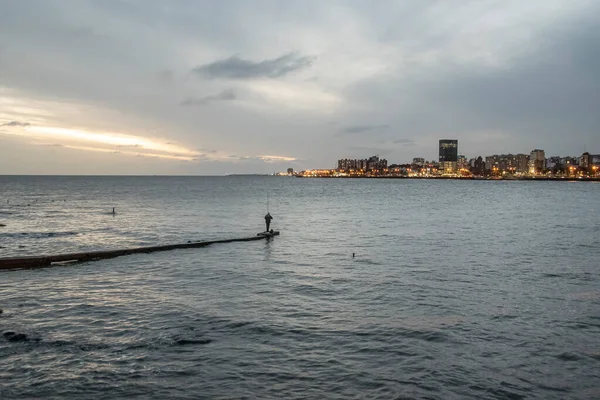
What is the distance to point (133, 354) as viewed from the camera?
15766 mm

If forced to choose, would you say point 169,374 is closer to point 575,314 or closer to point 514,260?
point 575,314

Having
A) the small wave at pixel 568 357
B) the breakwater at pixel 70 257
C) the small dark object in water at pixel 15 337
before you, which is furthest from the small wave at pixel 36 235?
the small wave at pixel 568 357

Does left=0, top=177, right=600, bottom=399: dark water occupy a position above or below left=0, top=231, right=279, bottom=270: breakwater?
below

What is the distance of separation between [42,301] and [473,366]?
1956 centimetres

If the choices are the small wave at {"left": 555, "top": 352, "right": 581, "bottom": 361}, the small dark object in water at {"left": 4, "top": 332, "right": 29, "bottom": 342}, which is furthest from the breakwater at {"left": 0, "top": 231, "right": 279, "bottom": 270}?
the small wave at {"left": 555, "top": 352, "right": 581, "bottom": 361}

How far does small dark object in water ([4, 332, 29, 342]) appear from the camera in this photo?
1686cm

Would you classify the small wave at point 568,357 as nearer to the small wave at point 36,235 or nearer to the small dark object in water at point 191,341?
the small dark object in water at point 191,341

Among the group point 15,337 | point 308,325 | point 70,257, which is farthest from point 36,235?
point 308,325

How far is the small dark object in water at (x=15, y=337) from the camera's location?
16859mm

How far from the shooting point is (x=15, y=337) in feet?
55.8

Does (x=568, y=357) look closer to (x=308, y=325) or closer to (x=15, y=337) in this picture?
(x=308, y=325)

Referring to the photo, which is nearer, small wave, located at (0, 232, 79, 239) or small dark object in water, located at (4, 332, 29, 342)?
small dark object in water, located at (4, 332, 29, 342)

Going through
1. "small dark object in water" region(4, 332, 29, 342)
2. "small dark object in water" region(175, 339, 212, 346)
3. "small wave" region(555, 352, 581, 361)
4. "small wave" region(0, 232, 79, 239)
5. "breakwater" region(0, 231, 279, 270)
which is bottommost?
"small wave" region(555, 352, 581, 361)

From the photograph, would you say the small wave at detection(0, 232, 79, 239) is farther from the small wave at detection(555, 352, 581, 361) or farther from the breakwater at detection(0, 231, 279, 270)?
the small wave at detection(555, 352, 581, 361)
